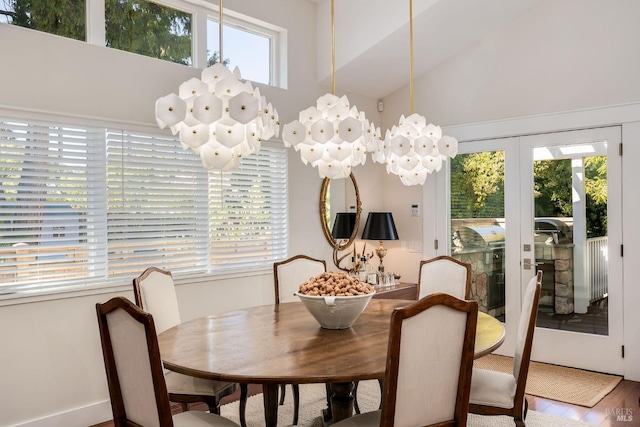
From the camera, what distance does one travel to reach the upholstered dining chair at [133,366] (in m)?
1.74

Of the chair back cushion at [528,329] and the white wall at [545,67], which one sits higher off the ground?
the white wall at [545,67]

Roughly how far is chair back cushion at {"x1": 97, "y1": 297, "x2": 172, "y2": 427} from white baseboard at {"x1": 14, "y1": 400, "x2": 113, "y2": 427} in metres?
1.42

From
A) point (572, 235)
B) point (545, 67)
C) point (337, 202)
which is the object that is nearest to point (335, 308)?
point (337, 202)

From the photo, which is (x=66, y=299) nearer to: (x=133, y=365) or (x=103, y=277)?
(x=103, y=277)

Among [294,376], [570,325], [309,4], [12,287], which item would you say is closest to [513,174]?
[570,325]

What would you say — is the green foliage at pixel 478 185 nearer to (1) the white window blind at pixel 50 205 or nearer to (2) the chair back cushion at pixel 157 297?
(2) the chair back cushion at pixel 157 297

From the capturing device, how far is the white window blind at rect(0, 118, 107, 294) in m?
2.93

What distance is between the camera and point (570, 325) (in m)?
4.26

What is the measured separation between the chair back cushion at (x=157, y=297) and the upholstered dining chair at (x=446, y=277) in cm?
167

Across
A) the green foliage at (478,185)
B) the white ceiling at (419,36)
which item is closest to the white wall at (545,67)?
the white ceiling at (419,36)

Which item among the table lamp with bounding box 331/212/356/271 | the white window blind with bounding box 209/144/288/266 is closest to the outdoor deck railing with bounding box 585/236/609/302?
the table lamp with bounding box 331/212/356/271

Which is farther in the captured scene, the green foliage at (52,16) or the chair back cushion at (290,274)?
the chair back cushion at (290,274)

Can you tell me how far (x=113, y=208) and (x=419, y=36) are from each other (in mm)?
2812

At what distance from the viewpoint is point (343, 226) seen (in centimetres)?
475
